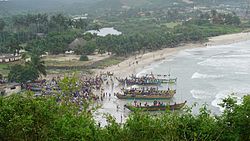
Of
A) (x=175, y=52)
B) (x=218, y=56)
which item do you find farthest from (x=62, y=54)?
(x=218, y=56)

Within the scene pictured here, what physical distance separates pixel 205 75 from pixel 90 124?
134ft

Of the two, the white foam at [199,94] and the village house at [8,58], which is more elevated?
the village house at [8,58]

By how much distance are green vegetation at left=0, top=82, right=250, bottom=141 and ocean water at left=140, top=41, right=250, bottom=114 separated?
67.9ft

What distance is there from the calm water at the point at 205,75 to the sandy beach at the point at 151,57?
1709mm

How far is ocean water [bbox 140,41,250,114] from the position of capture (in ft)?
154

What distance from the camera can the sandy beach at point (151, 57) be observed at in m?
62.4

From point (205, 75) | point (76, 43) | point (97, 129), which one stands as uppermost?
point (97, 129)

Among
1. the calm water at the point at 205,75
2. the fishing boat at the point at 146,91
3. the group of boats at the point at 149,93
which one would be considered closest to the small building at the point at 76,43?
the calm water at the point at 205,75

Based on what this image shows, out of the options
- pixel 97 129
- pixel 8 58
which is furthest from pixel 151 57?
pixel 97 129

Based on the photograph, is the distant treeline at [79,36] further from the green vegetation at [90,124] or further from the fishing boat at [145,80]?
the green vegetation at [90,124]

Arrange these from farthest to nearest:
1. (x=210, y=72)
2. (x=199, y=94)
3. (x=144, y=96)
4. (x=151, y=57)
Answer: (x=151, y=57)
(x=210, y=72)
(x=199, y=94)
(x=144, y=96)

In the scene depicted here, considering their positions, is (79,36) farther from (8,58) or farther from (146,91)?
(146,91)

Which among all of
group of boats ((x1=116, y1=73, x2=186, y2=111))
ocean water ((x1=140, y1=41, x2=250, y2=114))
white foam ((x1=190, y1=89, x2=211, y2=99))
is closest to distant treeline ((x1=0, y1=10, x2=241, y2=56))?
ocean water ((x1=140, y1=41, x2=250, y2=114))

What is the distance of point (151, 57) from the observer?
7288 cm
